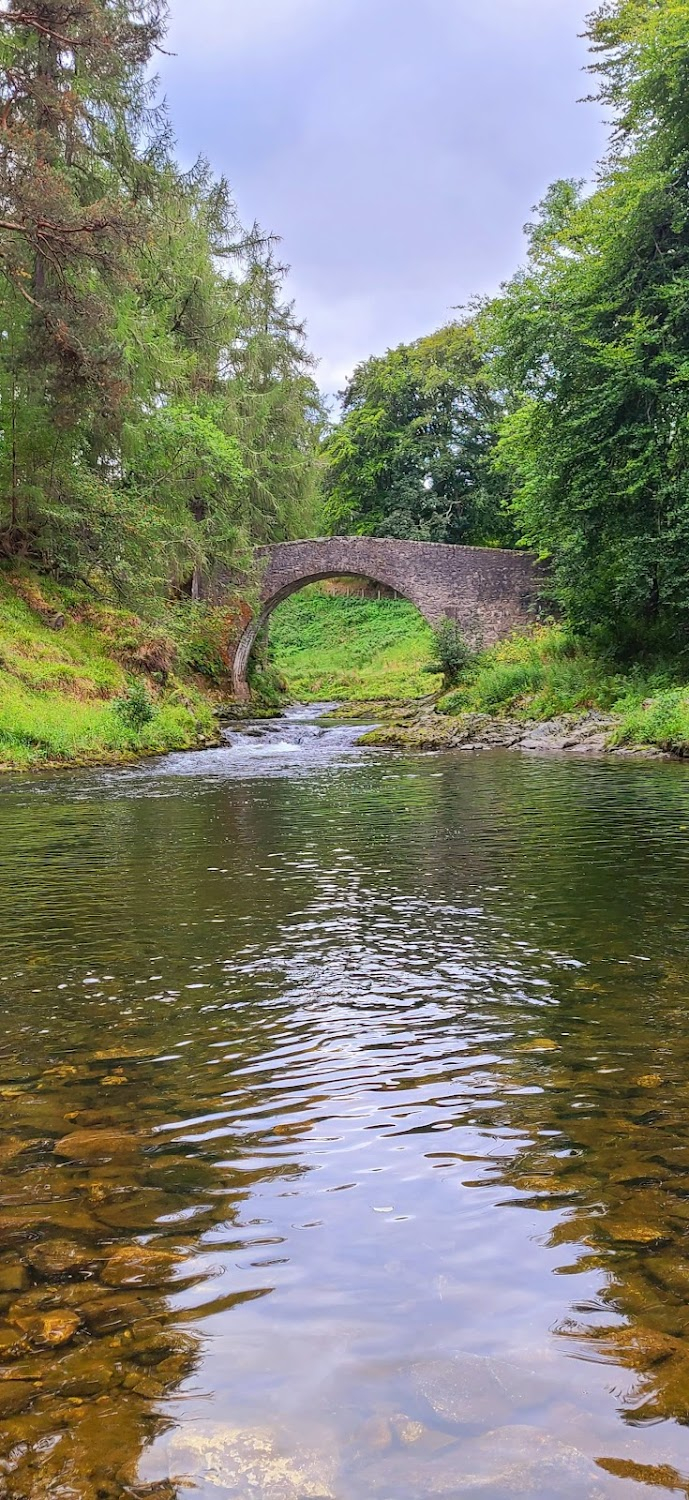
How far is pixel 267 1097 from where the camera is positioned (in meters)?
2.60

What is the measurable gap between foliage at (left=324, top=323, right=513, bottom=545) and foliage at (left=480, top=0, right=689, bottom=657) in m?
18.9

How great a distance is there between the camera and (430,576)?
26969 millimetres

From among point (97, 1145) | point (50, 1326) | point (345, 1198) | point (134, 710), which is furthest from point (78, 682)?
point (50, 1326)

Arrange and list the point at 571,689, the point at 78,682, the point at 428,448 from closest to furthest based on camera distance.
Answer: the point at 78,682 → the point at 571,689 → the point at 428,448

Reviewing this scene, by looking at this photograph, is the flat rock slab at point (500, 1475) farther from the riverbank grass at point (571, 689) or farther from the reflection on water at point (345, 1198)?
the riverbank grass at point (571, 689)

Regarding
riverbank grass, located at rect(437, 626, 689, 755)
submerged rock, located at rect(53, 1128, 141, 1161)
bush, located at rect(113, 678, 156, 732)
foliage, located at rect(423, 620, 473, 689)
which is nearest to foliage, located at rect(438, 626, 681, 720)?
riverbank grass, located at rect(437, 626, 689, 755)

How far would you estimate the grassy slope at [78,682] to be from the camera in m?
13.6

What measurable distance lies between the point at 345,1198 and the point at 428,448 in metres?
38.6

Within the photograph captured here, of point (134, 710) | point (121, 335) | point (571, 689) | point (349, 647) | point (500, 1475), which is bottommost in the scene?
point (500, 1475)

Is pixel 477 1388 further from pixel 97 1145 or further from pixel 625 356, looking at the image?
pixel 625 356

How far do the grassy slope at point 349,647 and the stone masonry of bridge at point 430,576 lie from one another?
15.6 feet

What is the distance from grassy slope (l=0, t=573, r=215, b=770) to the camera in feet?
44.5

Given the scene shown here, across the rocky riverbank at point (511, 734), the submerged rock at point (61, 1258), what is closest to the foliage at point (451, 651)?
the rocky riverbank at point (511, 734)

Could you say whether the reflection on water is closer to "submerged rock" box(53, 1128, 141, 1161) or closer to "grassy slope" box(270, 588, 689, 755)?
"submerged rock" box(53, 1128, 141, 1161)
